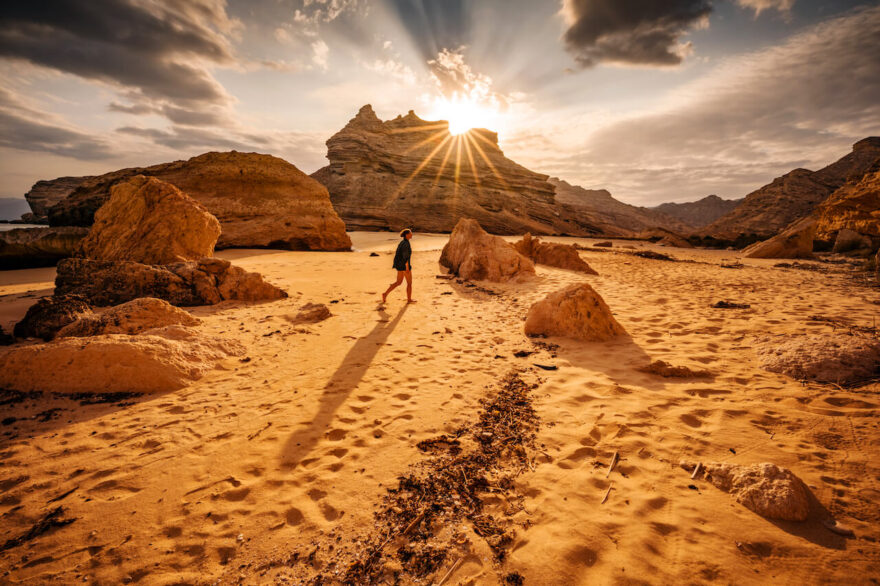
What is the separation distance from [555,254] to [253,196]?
14.7 metres

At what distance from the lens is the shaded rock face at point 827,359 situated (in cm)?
332

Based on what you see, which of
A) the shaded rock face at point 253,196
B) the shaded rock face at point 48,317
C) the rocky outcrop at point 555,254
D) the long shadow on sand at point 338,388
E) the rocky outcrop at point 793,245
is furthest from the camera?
the rocky outcrop at point 793,245

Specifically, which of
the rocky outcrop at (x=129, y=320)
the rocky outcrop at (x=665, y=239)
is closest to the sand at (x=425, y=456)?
the rocky outcrop at (x=129, y=320)

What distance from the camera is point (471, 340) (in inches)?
207

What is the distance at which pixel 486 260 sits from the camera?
1015 cm

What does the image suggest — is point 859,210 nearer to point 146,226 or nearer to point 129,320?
point 129,320

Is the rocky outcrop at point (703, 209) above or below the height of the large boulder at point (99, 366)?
above

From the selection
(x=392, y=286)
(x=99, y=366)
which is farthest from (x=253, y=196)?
(x=99, y=366)

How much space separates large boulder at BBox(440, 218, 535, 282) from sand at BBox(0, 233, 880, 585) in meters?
5.01

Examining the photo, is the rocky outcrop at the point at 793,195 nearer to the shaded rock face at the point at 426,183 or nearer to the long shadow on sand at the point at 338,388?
the shaded rock face at the point at 426,183

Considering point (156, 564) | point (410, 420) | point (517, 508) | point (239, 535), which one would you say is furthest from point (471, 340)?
point (156, 564)

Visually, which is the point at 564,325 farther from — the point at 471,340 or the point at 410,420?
the point at 410,420

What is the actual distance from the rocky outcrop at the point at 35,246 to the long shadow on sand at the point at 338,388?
10.8 meters

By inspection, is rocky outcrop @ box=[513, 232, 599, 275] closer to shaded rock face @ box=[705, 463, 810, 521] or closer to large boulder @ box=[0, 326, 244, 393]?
shaded rock face @ box=[705, 463, 810, 521]
